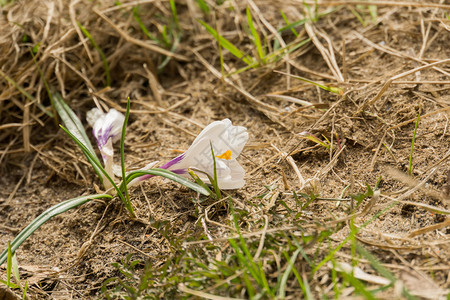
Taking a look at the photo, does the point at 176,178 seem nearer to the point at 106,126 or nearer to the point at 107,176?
the point at 107,176

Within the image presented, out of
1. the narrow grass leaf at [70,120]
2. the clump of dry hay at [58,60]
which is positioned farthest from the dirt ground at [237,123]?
the narrow grass leaf at [70,120]

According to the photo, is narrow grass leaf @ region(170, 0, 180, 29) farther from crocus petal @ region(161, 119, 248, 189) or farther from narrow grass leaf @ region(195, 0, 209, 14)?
crocus petal @ region(161, 119, 248, 189)

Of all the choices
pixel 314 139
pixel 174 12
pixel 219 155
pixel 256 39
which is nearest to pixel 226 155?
pixel 219 155

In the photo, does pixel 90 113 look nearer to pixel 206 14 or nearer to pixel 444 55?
pixel 206 14

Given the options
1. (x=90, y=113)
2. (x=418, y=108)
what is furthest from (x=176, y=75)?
(x=418, y=108)

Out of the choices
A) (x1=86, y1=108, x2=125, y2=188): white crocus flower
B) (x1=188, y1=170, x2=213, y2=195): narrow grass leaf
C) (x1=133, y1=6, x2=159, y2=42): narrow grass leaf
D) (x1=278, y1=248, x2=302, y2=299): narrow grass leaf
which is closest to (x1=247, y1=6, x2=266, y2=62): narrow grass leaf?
(x1=133, y1=6, x2=159, y2=42): narrow grass leaf

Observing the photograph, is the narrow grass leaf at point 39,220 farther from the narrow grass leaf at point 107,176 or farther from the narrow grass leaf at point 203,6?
the narrow grass leaf at point 203,6
